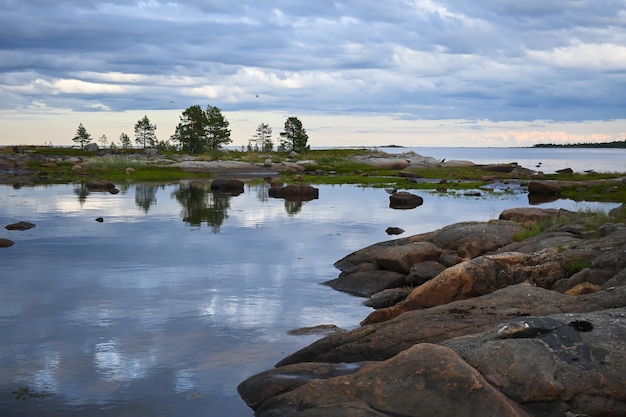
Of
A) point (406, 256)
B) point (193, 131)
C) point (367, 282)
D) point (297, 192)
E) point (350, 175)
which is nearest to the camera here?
point (367, 282)

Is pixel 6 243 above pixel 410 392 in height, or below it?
below

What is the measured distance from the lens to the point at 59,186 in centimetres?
5928

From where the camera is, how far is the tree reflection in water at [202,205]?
35469 mm

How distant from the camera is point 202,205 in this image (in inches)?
1700

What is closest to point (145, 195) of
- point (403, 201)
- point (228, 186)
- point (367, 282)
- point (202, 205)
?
point (228, 186)

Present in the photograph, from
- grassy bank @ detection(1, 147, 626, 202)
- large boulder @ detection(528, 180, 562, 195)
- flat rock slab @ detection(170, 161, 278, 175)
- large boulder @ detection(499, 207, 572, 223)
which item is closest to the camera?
large boulder @ detection(499, 207, 572, 223)

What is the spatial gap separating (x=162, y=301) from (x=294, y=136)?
10715 centimetres

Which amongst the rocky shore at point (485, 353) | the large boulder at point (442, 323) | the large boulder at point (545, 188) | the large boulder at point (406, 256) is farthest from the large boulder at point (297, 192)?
the large boulder at point (442, 323)

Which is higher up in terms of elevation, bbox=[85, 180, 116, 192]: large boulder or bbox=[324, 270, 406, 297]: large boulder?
bbox=[85, 180, 116, 192]: large boulder

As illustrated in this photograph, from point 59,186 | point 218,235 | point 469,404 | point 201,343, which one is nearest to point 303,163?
point 59,186

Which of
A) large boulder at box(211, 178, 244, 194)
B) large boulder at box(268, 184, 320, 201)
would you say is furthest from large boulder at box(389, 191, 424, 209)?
large boulder at box(211, 178, 244, 194)

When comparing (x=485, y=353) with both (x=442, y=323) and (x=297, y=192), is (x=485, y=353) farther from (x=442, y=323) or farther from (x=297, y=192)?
(x=297, y=192)

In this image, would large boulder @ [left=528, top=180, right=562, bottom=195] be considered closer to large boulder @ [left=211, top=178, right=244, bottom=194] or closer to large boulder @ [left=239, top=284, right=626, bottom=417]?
large boulder @ [left=211, top=178, right=244, bottom=194]

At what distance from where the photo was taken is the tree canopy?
116812mm
